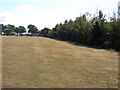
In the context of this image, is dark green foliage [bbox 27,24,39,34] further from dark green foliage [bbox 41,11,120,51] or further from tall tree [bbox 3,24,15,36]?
dark green foliage [bbox 41,11,120,51]

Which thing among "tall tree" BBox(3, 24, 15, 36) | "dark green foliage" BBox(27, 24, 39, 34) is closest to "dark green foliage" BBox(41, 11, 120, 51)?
"tall tree" BBox(3, 24, 15, 36)

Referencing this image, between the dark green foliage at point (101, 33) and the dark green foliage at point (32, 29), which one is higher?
the dark green foliage at point (32, 29)

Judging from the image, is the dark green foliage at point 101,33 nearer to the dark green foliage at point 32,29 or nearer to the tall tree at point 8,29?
the tall tree at point 8,29

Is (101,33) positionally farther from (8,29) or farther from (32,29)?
(32,29)

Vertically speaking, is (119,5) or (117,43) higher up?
(119,5)

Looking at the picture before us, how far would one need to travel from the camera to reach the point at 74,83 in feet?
24.8

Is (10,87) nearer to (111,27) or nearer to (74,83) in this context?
(74,83)

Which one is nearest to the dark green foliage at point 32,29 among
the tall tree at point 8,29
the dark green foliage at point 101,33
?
the tall tree at point 8,29

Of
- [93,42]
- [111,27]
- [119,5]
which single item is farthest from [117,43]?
[93,42]

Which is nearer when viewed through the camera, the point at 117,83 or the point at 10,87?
the point at 10,87

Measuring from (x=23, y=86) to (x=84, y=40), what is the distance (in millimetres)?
34752

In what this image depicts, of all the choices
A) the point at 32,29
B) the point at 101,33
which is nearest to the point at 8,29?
the point at 32,29

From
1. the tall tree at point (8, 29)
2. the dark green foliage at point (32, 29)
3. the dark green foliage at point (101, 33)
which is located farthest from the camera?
the dark green foliage at point (32, 29)

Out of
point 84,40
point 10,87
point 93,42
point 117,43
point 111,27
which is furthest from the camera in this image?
point 84,40
